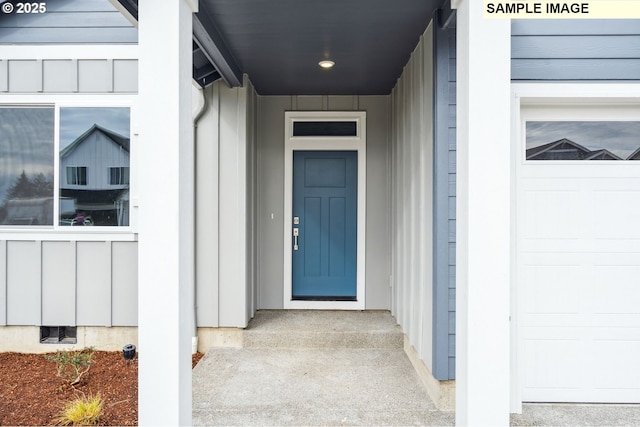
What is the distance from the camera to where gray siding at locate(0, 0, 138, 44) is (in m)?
3.99

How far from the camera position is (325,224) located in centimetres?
486

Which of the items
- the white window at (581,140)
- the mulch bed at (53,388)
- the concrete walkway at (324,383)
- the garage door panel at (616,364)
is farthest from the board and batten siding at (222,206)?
the garage door panel at (616,364)

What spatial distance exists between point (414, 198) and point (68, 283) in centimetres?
339

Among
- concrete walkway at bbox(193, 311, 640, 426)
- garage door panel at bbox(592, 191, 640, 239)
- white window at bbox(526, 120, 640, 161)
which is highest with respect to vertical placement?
white window at bbox(526, 120, 640, 161)

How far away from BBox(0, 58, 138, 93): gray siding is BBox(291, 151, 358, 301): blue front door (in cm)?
193

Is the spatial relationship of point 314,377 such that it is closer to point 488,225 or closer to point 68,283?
point 488,225

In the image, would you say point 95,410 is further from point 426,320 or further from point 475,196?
point 475,196

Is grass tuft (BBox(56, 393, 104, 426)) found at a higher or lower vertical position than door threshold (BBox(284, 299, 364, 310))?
lower

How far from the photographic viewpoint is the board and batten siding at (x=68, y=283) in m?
4.02

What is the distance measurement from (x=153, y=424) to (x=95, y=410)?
1134 millimetres

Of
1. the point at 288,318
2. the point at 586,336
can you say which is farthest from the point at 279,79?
the point at 586,336

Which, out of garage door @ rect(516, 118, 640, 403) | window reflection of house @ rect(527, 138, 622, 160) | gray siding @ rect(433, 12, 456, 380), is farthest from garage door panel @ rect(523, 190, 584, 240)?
gray siding @ rect(433, 12, 456, 380)

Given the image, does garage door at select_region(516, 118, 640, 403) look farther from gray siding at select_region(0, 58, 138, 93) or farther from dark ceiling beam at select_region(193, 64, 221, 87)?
gray siding at select_region(0, 58, 138, 93)

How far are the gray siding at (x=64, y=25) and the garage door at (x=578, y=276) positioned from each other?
3.90 metres
